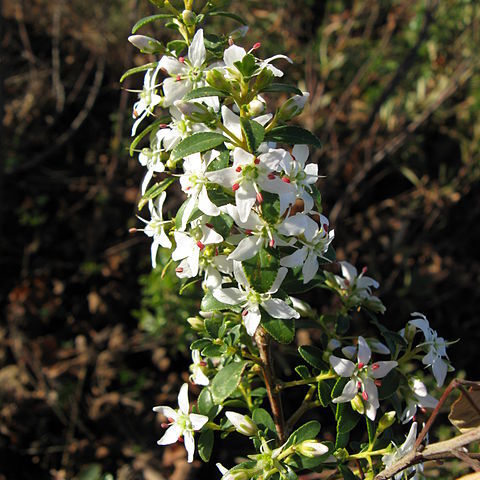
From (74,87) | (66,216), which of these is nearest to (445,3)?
(74,87)

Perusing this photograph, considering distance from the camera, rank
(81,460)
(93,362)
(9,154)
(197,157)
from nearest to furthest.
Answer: (197,157) < (81,460) < (93,362) < (9,154)

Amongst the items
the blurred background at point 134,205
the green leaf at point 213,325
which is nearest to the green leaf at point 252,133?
the green leaf at point 213,325

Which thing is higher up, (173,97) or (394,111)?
(173,97)

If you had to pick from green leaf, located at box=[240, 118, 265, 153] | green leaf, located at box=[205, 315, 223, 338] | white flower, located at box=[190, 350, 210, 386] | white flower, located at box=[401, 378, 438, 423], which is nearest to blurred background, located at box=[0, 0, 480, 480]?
white flower, located at box=[190, 350, 210, 386]

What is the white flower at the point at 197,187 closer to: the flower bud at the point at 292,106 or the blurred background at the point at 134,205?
the flower bud at the point at 292,106

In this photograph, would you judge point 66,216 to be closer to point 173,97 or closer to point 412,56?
point 412,56

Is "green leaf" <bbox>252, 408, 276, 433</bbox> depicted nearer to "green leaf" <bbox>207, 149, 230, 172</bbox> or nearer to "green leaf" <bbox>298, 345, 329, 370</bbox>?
"green leaf" <bbox>298, 345, 329, 370</bbox>
